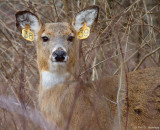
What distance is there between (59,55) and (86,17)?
116 centimetres

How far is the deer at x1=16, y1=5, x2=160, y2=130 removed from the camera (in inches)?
169

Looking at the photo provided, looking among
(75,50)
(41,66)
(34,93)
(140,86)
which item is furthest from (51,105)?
(34,93)

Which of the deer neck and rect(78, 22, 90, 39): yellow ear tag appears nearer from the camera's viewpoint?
the deer neck

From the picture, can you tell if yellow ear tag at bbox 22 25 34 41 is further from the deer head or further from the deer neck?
the deer neck

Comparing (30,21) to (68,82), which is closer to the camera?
(68,82)

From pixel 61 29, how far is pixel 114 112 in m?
1.68

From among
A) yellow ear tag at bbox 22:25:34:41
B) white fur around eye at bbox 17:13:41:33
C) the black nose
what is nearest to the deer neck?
the black nose

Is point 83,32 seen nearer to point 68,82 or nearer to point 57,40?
point 57,40

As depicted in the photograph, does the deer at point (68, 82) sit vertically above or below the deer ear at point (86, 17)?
below

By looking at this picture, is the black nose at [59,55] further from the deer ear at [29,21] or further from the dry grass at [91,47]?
the deer ear at [29,21]

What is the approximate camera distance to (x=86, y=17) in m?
5.30

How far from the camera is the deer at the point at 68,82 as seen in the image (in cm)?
429

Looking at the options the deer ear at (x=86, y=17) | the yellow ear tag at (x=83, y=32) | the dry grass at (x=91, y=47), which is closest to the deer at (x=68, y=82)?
the deer ear at (x=86, y=17)

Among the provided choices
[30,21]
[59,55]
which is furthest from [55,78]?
[30,21]
